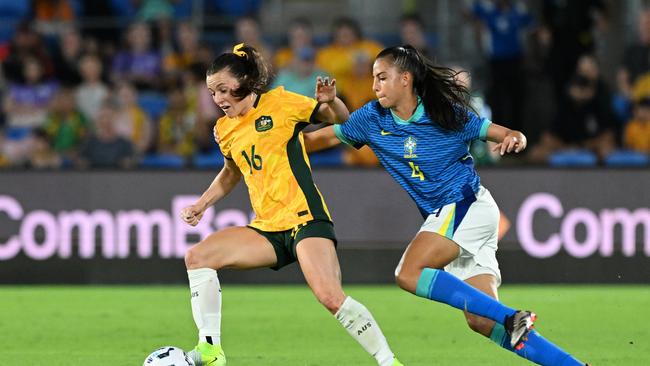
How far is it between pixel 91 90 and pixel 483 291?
8897 mm

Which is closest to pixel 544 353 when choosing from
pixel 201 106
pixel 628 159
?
pixel 628 159

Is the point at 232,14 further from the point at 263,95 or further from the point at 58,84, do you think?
the point at 263,95

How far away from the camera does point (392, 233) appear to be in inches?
477

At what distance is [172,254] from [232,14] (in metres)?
4.56

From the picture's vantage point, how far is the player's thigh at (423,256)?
6090 mm

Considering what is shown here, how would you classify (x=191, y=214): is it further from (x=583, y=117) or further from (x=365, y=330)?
(x=583, y=117)

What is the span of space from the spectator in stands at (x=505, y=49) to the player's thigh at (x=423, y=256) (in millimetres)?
8182

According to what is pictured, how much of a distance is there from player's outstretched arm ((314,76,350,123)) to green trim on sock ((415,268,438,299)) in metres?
1.19

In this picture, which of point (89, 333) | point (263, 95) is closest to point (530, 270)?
point (89, 333)

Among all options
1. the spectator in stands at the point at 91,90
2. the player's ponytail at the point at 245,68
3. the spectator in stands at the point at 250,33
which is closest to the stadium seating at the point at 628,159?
the spectator in stands at the point at 250,33

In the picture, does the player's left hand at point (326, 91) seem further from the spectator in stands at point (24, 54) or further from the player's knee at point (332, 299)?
the spectator in stands at point (24, 54)

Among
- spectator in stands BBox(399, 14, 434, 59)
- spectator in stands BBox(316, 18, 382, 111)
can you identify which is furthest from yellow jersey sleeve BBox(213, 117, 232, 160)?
spectator in stands BBox(399, 14, 434, 59)

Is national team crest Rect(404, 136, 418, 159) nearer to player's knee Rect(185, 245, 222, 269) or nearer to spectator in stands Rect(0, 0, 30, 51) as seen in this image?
player's knee Rect(185, 245, 222, 269)

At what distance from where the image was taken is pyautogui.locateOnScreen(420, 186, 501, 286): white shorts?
6254 mm
